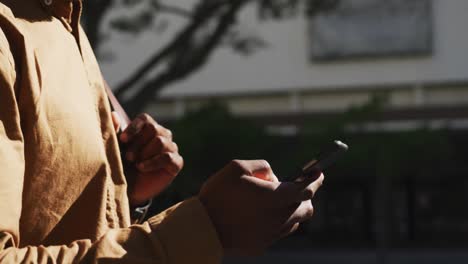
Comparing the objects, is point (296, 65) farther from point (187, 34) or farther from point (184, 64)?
point (187, 34)

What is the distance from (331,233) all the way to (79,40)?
24.2 metres

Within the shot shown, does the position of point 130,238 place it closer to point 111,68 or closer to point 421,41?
point 421,41

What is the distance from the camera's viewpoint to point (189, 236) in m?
1.17

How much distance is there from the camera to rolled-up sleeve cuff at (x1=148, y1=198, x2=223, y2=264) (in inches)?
45.9

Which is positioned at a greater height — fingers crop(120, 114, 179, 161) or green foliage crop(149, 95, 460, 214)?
fingers crop(120, 114, 179, 161)

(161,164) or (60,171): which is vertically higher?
(60,171)

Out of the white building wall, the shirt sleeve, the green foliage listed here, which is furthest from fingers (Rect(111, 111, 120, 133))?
the white building wall

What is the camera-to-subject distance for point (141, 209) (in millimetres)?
1719

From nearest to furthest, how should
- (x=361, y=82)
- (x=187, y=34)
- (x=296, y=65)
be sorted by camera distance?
(x=187, y=34) → (x=361, y=82) → (x=296, y=65)

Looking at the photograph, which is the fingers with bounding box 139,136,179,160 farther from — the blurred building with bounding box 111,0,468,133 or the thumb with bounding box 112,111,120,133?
the blurred building with bounding box 111,0,468,133

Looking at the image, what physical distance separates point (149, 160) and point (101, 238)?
1.81 feet

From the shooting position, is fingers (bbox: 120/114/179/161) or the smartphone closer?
the smartphone

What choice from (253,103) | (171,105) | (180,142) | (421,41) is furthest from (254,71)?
(180,142)

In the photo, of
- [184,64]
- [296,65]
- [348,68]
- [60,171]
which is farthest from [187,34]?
[296,65]
